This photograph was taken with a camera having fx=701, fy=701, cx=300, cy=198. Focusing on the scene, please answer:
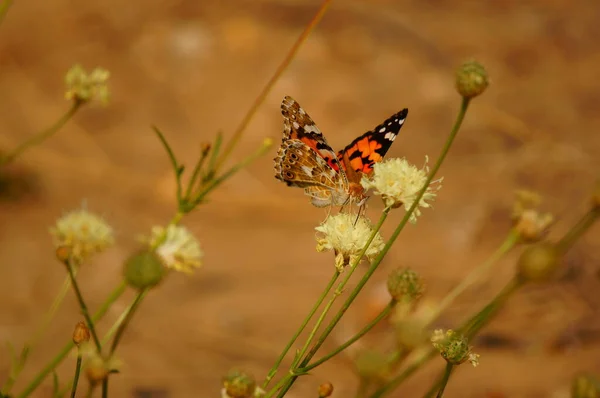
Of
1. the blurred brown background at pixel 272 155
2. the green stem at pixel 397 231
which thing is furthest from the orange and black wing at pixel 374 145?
the blurred brown background at pixel 272 155

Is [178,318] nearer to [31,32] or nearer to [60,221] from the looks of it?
[60,221]

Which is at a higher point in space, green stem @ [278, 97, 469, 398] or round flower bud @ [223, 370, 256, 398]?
green stem @ [278, 97, 469, 398]

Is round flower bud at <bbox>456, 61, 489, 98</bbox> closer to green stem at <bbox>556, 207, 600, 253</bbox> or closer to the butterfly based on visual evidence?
green stem at <bbox>556, 207, 600, 253</bbox>

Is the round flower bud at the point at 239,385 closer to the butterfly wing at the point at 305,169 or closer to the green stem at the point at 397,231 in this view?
the green stem at the point at 397,231

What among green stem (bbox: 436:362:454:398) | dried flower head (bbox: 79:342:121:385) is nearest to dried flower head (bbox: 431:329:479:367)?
green stem (bbox: 436:362:454:398)

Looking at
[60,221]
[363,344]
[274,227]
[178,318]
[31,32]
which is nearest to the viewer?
[60,221]

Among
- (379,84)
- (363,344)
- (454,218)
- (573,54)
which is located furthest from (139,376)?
(573,54)
